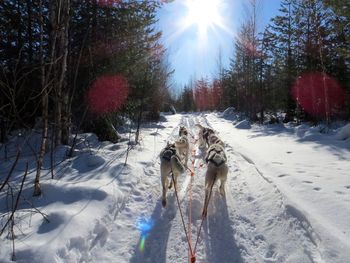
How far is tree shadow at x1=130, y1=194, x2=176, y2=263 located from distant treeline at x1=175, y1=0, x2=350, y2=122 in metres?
9.42

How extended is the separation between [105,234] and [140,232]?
1.60ft

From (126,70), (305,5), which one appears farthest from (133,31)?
(305,5)

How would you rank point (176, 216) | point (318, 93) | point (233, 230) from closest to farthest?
point (233, 230)
point (176, 216)
point (318, 93)

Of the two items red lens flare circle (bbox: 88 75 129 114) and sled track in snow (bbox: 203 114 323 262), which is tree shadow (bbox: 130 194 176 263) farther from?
red lens flare circle (bbox: 88 75 129 114)

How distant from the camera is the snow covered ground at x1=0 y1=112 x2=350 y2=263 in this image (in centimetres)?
366

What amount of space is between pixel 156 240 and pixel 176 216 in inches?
33.0

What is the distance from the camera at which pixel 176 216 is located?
16.2ft

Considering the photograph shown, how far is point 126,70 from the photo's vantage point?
34.0 feet

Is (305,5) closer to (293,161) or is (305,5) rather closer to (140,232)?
(293,161)

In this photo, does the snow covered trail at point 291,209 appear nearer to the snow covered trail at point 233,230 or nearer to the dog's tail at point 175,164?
the snow covered trail at point 233,230

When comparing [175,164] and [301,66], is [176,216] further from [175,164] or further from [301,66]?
[301,66]

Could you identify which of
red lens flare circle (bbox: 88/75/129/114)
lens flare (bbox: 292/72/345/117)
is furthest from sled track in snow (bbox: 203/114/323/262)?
lens flare (bbox: 292/72/345/117)

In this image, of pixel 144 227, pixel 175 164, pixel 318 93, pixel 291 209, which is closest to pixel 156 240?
pixel 144 227

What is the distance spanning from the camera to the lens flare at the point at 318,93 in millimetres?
16703
